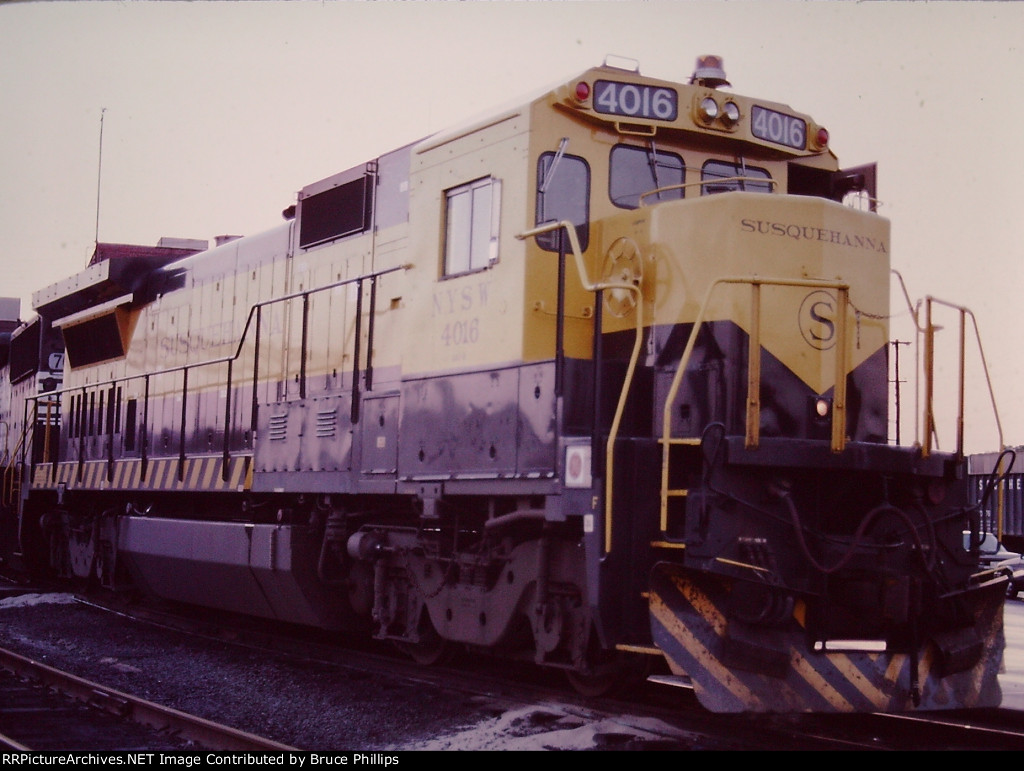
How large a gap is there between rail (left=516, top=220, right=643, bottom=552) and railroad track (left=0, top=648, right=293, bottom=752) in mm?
1969

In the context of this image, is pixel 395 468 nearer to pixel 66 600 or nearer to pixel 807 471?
pixel 807 471

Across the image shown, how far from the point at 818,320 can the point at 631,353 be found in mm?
1043

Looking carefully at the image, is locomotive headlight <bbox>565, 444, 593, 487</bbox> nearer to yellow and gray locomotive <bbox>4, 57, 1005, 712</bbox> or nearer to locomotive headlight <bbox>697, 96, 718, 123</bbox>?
yellow and gray locomotive <bbox>4, 57, 1005, 712</bbox>

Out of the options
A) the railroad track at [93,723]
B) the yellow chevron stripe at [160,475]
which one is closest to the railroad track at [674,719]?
the railroad track at [93,723]

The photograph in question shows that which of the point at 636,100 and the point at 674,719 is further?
the point at 636,100

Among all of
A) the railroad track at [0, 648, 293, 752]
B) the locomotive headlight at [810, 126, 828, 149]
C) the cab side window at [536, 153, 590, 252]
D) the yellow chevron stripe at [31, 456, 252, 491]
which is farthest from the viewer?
the yellow chevron stripe at [31, 456, 252, 491]

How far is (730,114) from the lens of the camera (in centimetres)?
692

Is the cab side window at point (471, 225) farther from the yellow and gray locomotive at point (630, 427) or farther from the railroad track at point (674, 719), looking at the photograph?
the railroad track at point (674, 719)

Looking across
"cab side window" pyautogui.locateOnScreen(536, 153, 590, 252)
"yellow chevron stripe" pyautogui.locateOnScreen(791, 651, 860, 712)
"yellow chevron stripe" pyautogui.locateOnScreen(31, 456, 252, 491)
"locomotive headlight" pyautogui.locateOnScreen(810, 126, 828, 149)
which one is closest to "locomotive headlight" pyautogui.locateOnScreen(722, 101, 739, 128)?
"locomotive headlight" pyautogui.locateOnScreen(810, 126, 828, 149)

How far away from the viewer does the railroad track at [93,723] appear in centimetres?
604

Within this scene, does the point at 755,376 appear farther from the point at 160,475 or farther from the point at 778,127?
the point at 160,475

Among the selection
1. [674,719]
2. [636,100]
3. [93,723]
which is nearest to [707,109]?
[636,100]

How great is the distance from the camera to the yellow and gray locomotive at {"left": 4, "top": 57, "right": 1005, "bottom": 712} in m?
5.67

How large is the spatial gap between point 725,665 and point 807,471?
1094mm
